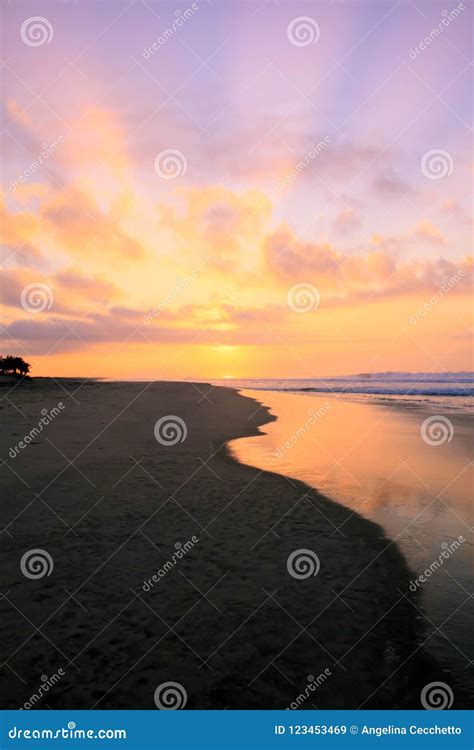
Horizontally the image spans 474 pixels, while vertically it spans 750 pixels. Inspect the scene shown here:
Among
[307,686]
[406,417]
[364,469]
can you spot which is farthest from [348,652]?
[406,417]

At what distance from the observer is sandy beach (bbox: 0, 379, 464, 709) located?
461 centimetres

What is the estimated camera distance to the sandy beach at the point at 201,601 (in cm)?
461

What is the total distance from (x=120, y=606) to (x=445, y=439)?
17734mm

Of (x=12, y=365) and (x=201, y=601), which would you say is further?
(x=12, y=365)

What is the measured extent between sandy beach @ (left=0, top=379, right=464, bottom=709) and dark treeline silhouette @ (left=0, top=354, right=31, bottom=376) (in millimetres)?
83263

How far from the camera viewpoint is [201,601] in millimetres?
6137

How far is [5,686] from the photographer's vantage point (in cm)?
452

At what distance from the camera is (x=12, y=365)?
86.9 metres

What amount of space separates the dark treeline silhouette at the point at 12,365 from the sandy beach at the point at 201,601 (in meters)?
83.3

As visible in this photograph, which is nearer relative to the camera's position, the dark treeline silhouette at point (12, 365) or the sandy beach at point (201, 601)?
the sandy beach at point (201, 601)

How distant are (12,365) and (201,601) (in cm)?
9084

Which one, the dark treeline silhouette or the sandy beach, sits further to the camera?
the dark treeline silhouette

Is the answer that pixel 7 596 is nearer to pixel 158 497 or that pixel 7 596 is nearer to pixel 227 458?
pixel 158 497

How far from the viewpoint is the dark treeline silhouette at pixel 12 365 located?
283 ft
